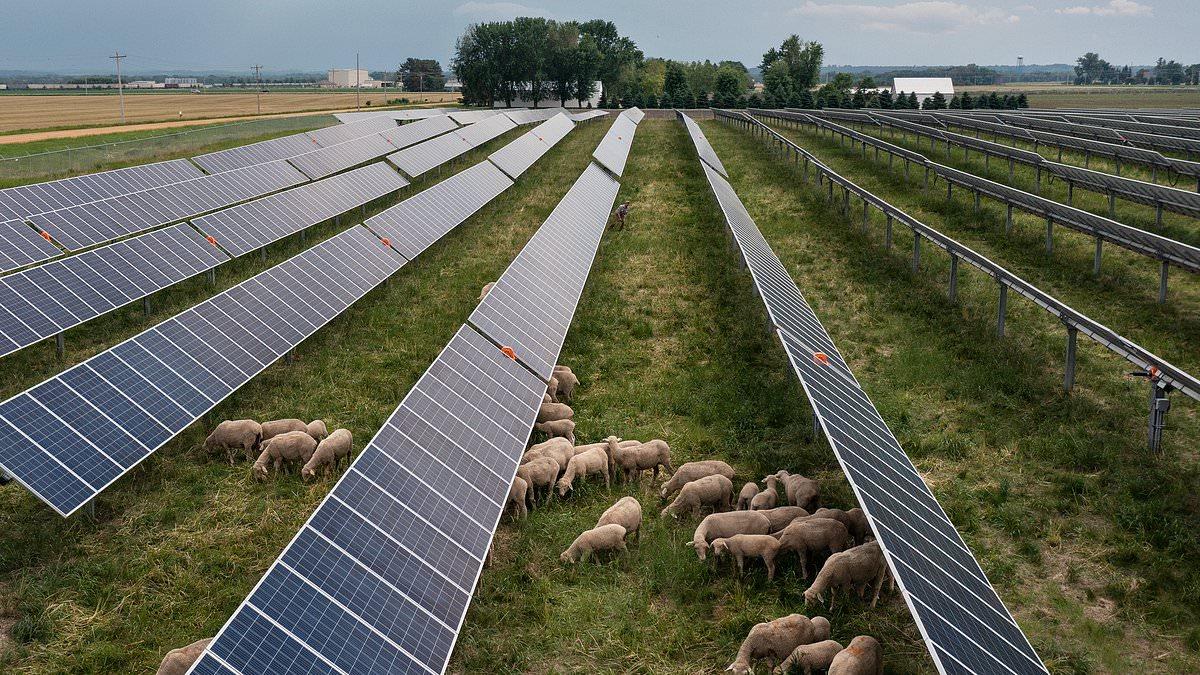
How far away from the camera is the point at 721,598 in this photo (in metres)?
10.8

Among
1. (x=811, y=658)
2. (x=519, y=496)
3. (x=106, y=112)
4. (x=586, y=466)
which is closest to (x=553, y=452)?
(x=586, y=466)

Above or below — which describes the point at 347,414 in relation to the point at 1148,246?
below

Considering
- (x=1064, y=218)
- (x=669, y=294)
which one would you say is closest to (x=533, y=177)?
(x=669, y=294)

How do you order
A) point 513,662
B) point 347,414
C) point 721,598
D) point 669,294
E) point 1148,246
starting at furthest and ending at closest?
point 669,294
point 1148,246
point 347,414
point 721,598
point 513,662

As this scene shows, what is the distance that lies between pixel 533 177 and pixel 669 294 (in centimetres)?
2194

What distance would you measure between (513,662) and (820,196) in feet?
98.5

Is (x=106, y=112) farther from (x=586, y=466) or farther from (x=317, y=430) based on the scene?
(x=586, y=466)

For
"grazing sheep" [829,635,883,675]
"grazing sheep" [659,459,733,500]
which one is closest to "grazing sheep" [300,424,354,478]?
"grazing sheep" [659,459,733,500]

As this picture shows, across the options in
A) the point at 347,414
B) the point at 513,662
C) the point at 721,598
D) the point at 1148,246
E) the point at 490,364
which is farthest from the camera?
the point at 1148,246

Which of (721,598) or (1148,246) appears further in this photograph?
(1148,246)

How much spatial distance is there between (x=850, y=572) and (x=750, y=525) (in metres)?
1.58

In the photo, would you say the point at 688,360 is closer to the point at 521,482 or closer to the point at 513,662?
the point at 521,482

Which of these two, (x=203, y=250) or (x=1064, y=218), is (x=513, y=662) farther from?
(x=1064, y=218)

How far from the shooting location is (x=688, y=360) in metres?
18.9
